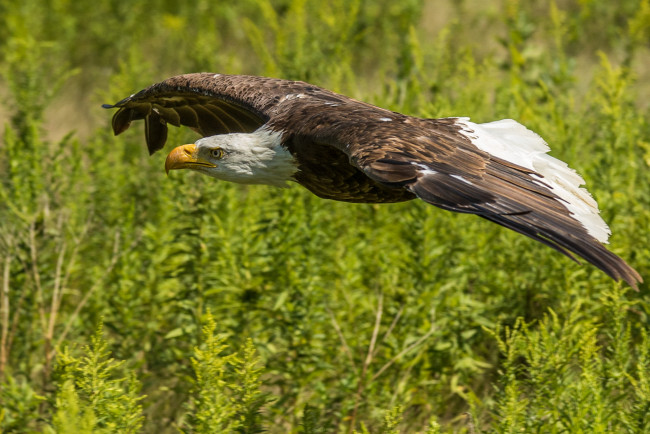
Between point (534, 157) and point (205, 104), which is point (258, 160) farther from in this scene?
point (534, 157)

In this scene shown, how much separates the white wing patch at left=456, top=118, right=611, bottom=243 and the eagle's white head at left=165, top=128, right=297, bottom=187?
1.02 m

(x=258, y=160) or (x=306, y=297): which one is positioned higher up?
(x=258, y=160)

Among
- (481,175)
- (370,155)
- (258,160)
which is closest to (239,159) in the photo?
(258,160)

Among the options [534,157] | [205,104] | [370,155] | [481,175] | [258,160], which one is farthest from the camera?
[205,104]

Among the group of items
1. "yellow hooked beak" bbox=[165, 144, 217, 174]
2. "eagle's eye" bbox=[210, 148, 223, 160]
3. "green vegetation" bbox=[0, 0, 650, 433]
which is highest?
"eagle's eye" bbox=[210, 148, 223, 160]

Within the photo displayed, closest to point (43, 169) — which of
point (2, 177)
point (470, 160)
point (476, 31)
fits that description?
point (2, 177)

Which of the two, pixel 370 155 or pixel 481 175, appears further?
pixel 481 175

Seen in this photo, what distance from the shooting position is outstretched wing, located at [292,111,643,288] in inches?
140

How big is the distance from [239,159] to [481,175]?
1.44 metres

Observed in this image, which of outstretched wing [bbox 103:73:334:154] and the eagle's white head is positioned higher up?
outstretched wing [bbox 103:73:334:154]

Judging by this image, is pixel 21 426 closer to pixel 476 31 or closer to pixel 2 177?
pixel 2 177

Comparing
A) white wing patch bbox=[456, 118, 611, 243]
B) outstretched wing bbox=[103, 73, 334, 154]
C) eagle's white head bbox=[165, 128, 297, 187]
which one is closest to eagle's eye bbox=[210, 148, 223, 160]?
eagle's white head bbox=[165, 128, 297, 187]

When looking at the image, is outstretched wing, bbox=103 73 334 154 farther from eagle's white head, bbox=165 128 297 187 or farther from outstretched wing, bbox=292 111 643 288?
outstretched wing, bbox=292 111 643 288

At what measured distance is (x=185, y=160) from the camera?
490 centimetres
